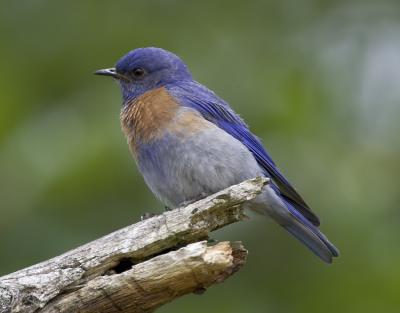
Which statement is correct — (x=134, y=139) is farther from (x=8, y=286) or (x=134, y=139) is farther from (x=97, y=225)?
(x=8, y=286)

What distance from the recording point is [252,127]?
7.37 m

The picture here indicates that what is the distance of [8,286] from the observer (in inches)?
211

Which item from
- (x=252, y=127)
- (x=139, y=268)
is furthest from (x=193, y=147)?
(x=139, y=268)

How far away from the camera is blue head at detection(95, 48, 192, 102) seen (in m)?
7.79

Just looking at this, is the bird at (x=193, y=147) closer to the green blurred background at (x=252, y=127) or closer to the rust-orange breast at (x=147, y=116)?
the rust-orange breast at (x=147, y=116)

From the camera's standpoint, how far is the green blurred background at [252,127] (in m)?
6.87

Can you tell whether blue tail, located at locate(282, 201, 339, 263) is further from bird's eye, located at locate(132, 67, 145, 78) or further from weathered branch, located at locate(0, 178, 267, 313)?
bird's eye, located at locate(132, 67, 145, 78)

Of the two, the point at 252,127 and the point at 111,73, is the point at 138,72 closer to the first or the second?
the point at 111,73

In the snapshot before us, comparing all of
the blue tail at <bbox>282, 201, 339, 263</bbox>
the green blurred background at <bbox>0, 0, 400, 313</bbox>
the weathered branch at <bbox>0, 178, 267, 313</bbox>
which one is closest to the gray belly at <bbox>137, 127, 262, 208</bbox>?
the green blurred background at <bbox>0, 0, 400, 313</bbox>

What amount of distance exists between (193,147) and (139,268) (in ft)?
5.70

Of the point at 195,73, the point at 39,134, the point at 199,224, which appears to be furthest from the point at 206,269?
the point at 195,73

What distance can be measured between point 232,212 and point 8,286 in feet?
4.41

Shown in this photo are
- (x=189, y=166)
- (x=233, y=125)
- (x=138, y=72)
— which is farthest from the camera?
(x=138, y=72)

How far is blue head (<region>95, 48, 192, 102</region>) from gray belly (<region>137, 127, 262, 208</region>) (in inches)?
33.9
